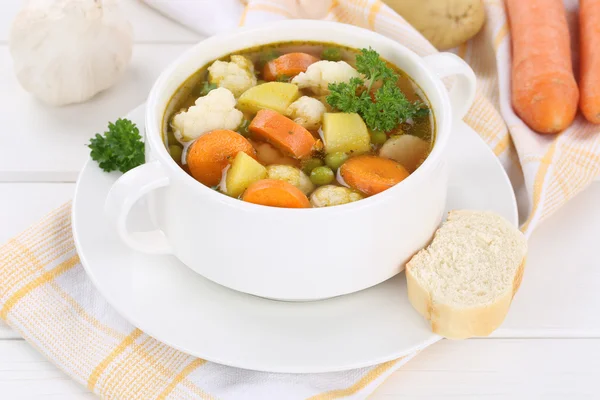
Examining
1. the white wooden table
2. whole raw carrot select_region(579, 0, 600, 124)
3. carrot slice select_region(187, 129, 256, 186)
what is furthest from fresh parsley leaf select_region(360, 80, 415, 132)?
whole raw carrot select_region(579, 0, 600, 124)

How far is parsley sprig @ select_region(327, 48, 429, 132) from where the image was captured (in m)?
2.05

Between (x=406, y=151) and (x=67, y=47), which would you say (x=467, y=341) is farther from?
(x=67, y=47)

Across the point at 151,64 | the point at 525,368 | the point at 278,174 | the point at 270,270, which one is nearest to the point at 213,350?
the point at 270,270

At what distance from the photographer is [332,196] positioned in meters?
1.87

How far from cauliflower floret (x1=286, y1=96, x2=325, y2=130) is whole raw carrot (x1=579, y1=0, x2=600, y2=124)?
1.06 metres

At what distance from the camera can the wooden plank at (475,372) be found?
197 cm

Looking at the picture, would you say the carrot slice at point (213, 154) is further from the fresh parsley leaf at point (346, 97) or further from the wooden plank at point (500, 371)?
the wooden plank at point (500, 371)

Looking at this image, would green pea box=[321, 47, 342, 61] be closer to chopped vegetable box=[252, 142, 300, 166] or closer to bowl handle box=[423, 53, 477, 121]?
bowl handle box=[423, 53, 477, 121]

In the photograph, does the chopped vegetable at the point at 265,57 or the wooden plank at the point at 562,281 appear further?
the chopped vegetable at the point at 265,57

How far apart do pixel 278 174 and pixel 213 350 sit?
45cm

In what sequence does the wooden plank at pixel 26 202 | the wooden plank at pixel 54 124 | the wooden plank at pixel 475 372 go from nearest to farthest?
the wooden plank at pixel 475 372 < the wooden plank at pixel 26 202 < the wooden plank at pixel 54 124

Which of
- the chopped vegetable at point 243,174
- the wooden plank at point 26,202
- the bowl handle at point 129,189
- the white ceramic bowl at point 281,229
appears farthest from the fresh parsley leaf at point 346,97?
the wooden plank at point 26,202

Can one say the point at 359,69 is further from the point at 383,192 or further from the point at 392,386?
the point at 392,386

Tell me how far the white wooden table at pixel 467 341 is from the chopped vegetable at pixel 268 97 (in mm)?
753
